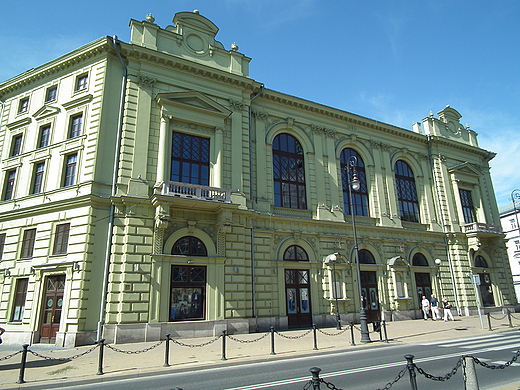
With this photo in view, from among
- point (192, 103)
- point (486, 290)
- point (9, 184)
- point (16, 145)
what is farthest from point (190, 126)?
point (486, 290)

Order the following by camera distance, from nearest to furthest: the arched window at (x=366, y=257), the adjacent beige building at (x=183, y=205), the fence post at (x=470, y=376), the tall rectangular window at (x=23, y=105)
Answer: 1. the fence post at (x=470, y=376)
2. the adjacent beige building at (x=183, y=205)
3. the tall rectangular window at (x=23, y=105)
4. the arched window at (x=366, y=257)

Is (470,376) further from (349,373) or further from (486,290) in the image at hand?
(486,290)

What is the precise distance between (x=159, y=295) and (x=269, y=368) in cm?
947

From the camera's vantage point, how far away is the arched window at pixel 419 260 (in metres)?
31.1

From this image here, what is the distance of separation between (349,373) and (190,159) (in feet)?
52.8

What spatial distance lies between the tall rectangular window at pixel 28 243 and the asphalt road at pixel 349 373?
14.2 m

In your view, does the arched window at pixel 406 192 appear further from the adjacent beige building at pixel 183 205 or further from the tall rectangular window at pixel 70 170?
the tall rectangular window at pixel 70 170

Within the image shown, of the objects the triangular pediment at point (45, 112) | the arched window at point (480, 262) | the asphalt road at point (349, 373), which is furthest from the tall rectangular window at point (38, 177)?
the arched window at point (480, 262)

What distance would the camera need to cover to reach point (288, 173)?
27.5 m

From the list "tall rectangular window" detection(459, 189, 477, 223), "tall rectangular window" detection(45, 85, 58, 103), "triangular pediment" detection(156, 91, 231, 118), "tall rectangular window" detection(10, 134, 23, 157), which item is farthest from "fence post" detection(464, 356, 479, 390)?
"tall rectangular window" detection(459, 189, 477, 223)

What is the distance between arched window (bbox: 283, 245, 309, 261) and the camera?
2516cm

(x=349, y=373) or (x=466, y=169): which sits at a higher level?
(x=466, y=169)

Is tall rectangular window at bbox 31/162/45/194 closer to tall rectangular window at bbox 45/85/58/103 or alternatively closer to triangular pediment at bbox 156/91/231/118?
tall rectangular window at bbox 45/85/58/103

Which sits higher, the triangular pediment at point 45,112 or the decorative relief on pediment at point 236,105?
the decorative relief on pediment at point 236,105
